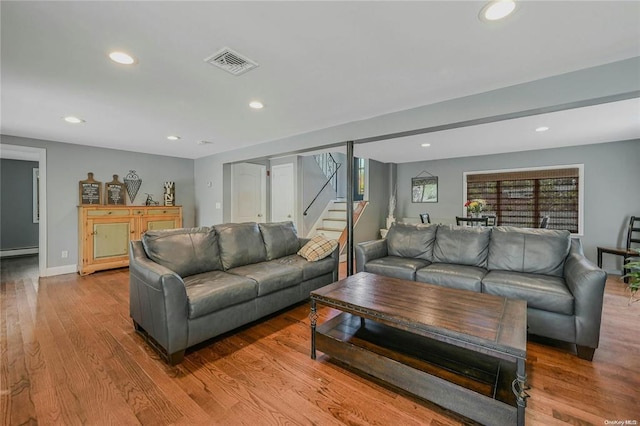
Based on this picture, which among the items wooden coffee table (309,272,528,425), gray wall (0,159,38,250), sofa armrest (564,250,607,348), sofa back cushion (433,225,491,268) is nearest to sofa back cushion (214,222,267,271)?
wooden coffee table (309,272,528,425)

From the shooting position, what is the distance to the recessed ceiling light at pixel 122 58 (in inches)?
78.6

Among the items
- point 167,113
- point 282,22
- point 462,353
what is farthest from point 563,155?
point 167,113

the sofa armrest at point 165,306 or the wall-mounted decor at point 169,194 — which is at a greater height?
the wall-mounted decor at point 169,194

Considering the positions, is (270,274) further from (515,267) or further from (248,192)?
(248,192)

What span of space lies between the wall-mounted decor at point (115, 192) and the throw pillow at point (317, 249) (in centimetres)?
408

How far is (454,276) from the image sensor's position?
9.01 ft

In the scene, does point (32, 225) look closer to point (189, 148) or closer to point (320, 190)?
point (189, 148)

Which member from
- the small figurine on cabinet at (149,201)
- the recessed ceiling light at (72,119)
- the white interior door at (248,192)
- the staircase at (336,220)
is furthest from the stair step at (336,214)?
the recessed ceiling light at (72,119)

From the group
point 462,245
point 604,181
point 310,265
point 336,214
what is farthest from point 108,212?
point 604,181

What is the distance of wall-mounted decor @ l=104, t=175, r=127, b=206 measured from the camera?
5191 mm

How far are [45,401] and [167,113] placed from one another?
2839 millimetres

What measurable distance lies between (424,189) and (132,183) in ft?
20.7

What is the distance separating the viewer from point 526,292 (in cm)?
232

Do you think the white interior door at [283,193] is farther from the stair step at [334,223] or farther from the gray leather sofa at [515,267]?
the gray leather sofa at [515,267]
